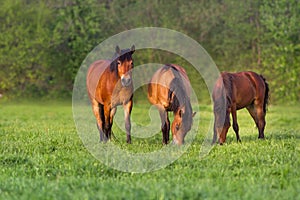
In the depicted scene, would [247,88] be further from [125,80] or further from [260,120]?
[125,80]

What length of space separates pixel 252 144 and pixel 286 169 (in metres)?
2.99

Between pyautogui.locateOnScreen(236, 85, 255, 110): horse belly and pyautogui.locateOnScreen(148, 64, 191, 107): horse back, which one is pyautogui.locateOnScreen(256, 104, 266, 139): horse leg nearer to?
pyautogui.locateOnScreen(236, 85, 255, 110): horse belly

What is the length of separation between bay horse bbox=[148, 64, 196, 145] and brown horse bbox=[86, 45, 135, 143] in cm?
55

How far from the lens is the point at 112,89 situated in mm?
11805

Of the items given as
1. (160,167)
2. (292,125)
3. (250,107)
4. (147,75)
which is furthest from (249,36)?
(160,167)

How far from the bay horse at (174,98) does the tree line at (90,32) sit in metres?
22.3

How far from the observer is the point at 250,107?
13.1 meters

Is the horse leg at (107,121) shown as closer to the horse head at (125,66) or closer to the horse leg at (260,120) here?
the horse head at (125,66)

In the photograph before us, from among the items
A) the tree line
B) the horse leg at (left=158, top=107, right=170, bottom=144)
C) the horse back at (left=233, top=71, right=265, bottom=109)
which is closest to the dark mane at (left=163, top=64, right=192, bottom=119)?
the horse leg at (left=158, top=107, right=170, bottom=144)

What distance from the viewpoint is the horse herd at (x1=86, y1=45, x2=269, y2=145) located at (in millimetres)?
10688

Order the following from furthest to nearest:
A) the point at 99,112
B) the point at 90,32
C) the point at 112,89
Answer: the point at 90,32 < the point at 99,112 < the point at 112,89

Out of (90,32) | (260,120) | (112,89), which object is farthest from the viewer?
(90,32)

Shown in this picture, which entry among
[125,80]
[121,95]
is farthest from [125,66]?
[121,95]

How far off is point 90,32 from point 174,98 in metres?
25.7
